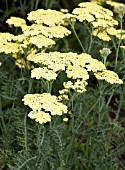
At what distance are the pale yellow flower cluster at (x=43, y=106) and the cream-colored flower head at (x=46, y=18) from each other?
666mm

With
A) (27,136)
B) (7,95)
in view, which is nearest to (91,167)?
(27,136)

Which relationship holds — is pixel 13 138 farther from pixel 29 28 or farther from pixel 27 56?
pixel 29 28

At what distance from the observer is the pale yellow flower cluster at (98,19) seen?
2545mm

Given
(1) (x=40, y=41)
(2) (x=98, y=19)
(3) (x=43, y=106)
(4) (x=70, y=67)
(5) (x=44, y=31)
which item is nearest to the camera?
(3) (x=43, y=106)

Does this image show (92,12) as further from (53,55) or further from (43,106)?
(43,106)

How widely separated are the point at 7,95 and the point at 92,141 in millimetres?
609

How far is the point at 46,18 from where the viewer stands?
265cm

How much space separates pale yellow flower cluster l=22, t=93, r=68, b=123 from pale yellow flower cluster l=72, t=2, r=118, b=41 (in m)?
0.66

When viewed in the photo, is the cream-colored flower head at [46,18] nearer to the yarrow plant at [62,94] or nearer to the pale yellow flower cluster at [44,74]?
the yarrow plant at [62,94]

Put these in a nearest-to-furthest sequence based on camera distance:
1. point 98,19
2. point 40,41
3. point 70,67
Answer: point 70,67, point 40,41, point 98,19

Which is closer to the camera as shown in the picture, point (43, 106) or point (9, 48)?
point (43, 106)

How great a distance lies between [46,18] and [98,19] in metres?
0.35

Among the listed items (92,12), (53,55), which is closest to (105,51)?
(53,55)

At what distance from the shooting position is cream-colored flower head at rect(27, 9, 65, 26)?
2.61 m
